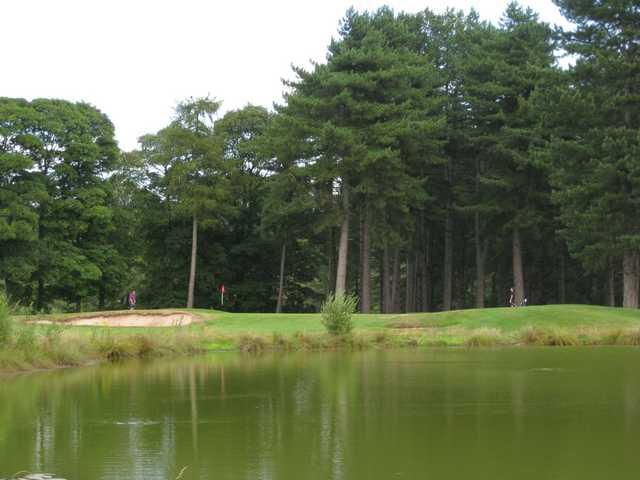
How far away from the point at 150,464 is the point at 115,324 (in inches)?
1019

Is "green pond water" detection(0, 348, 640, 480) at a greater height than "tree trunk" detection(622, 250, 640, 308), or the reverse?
"tree trunk" detection(622, 250, 640, 308)

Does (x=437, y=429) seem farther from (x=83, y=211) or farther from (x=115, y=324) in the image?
(x=83, y=211)

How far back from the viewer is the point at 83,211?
47844 mm

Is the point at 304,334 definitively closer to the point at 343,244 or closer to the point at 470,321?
the point at 470,321

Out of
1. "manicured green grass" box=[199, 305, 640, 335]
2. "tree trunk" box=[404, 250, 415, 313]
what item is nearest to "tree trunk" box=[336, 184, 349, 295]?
"manicured green grass" box=[199, 305, 640, 335]

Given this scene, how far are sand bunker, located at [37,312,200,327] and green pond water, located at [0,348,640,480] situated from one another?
46.5 feet

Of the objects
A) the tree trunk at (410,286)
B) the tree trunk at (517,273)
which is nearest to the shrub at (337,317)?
the tree trunk at (517,273)

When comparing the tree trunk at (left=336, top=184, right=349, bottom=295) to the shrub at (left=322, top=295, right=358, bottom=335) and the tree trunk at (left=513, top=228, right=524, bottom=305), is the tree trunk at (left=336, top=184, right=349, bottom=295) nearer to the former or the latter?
the tree trunk at (left=513, top=228, right=524, bottom=305)

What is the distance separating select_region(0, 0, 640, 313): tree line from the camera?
36.9 m

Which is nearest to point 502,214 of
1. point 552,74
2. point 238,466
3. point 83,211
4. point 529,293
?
point 552,74

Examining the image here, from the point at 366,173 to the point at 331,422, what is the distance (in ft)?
106

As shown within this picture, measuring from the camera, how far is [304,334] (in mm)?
26656

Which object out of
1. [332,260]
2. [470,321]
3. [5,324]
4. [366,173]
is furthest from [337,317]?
[332,260]

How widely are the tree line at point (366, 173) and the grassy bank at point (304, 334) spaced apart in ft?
23.4
